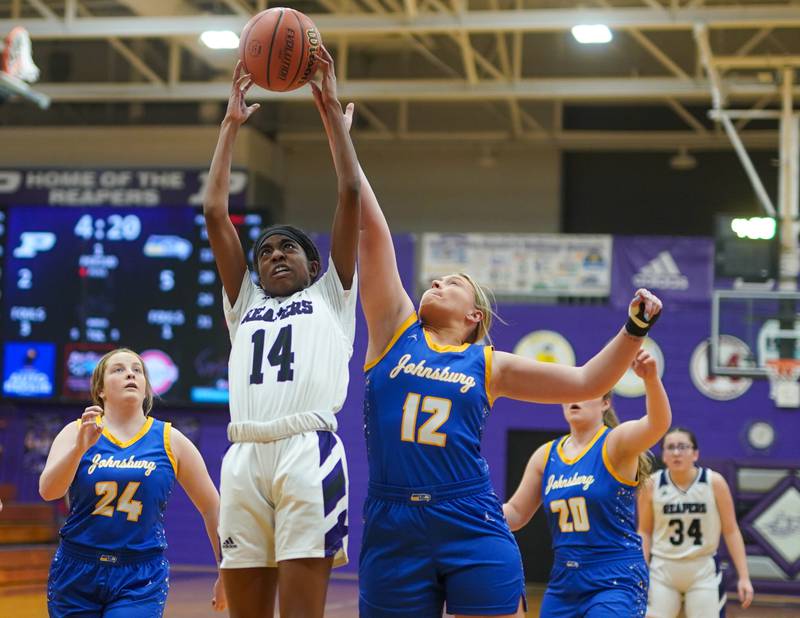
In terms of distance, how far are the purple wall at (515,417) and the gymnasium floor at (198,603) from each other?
1206 millimetres

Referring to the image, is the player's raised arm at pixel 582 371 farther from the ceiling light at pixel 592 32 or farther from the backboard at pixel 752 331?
the ceiling light at pixel 592 32

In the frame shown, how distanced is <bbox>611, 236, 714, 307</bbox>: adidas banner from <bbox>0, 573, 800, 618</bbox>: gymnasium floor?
Answer: 3563 millimetres

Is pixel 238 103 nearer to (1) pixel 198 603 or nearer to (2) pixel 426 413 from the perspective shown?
(2) pixel 426 413

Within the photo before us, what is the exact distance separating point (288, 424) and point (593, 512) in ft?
7.55

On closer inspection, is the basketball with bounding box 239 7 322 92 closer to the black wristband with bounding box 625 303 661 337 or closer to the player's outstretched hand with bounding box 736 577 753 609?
the black wristband with bounding box 625 303 661 337

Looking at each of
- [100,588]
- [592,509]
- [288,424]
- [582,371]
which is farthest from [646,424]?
[100,588]

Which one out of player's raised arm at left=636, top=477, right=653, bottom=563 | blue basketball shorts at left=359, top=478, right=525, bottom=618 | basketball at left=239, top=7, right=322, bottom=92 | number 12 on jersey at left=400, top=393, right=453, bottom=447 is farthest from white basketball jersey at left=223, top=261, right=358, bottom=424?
player's raised arm at left=636, top=477, right=653, bottom=563

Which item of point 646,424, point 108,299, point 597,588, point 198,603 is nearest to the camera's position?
point 646,424

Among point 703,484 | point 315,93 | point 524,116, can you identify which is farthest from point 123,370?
point 524,116

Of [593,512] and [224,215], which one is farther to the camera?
[593,512]

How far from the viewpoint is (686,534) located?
775 cm

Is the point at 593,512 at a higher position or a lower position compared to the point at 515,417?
lower

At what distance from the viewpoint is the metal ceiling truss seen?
12.8m

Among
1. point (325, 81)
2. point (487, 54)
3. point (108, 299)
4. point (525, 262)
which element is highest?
point (487, 54)
